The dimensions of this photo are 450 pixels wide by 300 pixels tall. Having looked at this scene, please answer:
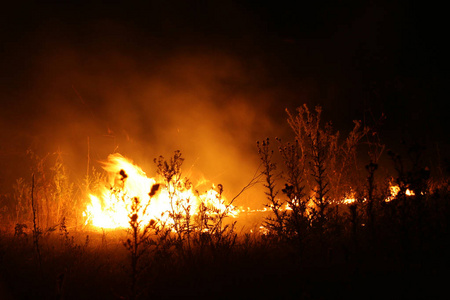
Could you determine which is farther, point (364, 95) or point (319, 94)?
point (319, 94)

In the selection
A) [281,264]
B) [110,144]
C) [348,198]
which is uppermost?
[110,144]

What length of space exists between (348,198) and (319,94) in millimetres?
8412

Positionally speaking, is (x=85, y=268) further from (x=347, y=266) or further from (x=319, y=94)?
(x=319, y=94)

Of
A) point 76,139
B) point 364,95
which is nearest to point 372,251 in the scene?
point 364,95

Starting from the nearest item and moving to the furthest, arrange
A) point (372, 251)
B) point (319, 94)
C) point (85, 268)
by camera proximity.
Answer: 1. point (372, 251)
2. point (85, 268)
3. point (319, 94)

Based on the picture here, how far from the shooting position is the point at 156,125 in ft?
42.8

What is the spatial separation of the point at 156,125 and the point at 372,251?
1065 cm

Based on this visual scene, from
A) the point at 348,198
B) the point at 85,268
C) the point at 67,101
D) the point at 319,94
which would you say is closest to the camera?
the point at 85,268

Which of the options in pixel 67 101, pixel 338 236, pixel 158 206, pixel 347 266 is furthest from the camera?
pixel 67 101

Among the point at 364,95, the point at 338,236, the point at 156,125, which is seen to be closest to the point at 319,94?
the point at 364,95

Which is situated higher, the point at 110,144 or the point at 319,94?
the point at 319,94

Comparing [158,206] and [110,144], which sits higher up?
[110,144]

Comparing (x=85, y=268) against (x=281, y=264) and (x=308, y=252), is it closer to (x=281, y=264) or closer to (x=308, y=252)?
(x=281, y=264)

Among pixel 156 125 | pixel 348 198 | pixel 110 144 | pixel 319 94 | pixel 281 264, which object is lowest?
pixel 281 264
